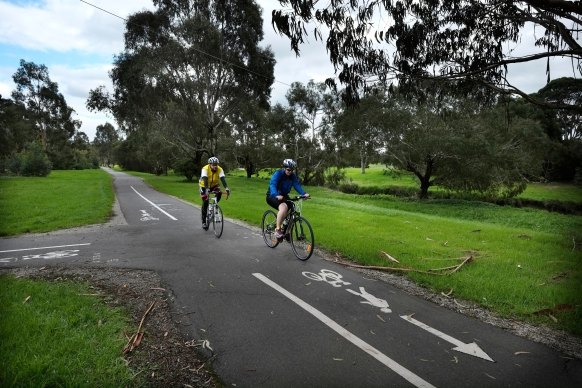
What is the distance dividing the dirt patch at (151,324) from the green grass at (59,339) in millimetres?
186

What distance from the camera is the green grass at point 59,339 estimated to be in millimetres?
2990

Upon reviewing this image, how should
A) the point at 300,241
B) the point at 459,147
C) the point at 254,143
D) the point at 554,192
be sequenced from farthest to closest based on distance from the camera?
the point at 254,143
the point at 554,192
the point at 459,147
the point at 300,241

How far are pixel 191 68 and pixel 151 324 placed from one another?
2940 cm

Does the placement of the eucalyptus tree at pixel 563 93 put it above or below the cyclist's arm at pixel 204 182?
above

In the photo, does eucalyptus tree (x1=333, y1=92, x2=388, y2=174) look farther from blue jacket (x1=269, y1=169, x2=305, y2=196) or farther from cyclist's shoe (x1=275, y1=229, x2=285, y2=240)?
cyclist's shoe (x1=275, y1=229, x2=285, y2=240)

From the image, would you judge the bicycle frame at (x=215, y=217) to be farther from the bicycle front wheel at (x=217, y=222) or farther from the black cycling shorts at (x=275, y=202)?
the black cycling shorts at (x=275, y=202)

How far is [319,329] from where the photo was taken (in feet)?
13.8

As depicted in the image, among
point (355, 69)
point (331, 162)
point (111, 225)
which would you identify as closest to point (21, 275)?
point (111, 225)

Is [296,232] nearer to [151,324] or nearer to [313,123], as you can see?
[151,324]

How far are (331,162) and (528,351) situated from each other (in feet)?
112

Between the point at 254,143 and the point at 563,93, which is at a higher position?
the point at 254,143

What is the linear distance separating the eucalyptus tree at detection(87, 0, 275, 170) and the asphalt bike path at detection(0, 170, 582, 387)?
24.0 m

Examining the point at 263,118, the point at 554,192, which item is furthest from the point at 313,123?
the point at 554,192

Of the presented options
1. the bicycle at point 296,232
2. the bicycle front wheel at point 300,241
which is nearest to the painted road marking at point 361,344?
the bicycle front wheel at point 300,241
